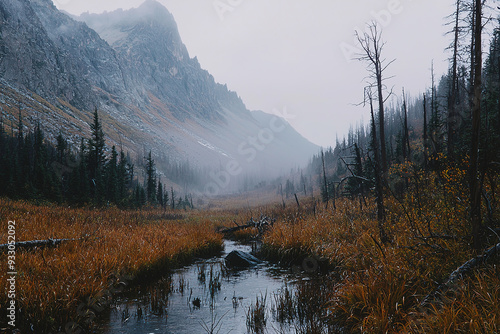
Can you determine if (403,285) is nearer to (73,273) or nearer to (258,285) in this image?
(258,285)

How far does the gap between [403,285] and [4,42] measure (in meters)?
161

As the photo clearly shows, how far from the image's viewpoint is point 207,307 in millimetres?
6066

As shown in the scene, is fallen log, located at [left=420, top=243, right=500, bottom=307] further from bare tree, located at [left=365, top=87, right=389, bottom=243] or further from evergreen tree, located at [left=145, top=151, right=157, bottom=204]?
evergreen tree, located at [left=145, top=151, right=157, bottom=204]

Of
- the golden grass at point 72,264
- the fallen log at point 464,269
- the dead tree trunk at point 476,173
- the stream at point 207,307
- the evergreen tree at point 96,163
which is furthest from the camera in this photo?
the evergreen tree at point 96,163

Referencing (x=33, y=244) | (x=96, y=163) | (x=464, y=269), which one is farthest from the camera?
(x=96, y=163)

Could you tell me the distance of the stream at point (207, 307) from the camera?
4996mm

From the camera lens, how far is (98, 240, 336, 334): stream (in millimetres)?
4996

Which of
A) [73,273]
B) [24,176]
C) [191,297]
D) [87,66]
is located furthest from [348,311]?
[87,66]

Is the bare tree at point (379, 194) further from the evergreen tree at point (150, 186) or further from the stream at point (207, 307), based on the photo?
the evergreen tree at point (150, 186)

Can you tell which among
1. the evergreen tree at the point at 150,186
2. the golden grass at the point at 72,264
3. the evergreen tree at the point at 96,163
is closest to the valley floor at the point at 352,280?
the golden grass at the point at 72,264

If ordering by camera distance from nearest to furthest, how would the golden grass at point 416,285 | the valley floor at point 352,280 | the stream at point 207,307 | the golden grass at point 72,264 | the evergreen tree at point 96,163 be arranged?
the golden grass at point 416,285
the valley floor at point 352,280
the golden grass at point 72,264
the stream at point 207,307
the evergreen tree at point 96,163

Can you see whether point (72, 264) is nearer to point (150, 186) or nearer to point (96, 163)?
point (96, 163)

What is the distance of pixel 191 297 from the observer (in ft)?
21.7

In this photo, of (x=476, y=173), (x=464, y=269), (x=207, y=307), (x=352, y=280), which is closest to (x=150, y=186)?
(x=207, y=307)
